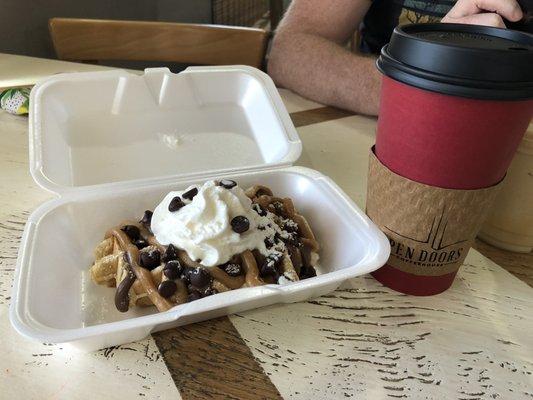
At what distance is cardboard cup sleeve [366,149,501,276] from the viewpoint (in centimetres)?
58

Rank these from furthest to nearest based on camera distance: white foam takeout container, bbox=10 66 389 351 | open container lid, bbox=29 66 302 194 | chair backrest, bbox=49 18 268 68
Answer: chair backrest, bbox=49 18 268 68 < open container lid, bbox=29 66 302 194 < white foam takeout container, bbox=10 66 389 351

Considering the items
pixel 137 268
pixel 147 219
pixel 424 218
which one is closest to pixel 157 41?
pixel 147 219

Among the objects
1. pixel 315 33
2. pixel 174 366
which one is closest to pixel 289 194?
pixel 174 366

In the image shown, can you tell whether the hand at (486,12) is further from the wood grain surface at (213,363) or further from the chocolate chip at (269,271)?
the wood grain surface at (213,363)

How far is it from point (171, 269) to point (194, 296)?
0.05 metres

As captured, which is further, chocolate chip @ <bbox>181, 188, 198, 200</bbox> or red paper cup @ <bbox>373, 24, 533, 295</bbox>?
chocolate chip @ <bbox>181, 188, 198, 200</bbox>

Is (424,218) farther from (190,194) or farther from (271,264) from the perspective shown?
(190,194)

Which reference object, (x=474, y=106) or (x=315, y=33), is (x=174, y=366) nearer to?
(x=474, y=106)

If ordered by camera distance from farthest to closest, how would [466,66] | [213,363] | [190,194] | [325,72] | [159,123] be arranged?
[325,72]
[159,123]
[190,194]
[213,363]
[466,66]

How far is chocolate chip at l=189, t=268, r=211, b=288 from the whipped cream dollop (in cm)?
2

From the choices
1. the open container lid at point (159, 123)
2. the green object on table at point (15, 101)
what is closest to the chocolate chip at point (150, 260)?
the open container lid at point (159, 123)

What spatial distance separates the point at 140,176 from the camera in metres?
0.95

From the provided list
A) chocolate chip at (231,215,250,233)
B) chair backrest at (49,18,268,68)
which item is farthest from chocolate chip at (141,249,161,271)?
chair backrest at (49,18,268,68)

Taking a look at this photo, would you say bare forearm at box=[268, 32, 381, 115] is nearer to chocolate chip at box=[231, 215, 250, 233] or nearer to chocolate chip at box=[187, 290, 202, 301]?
chocolate chip at box=[231, 215, 250, 233]
